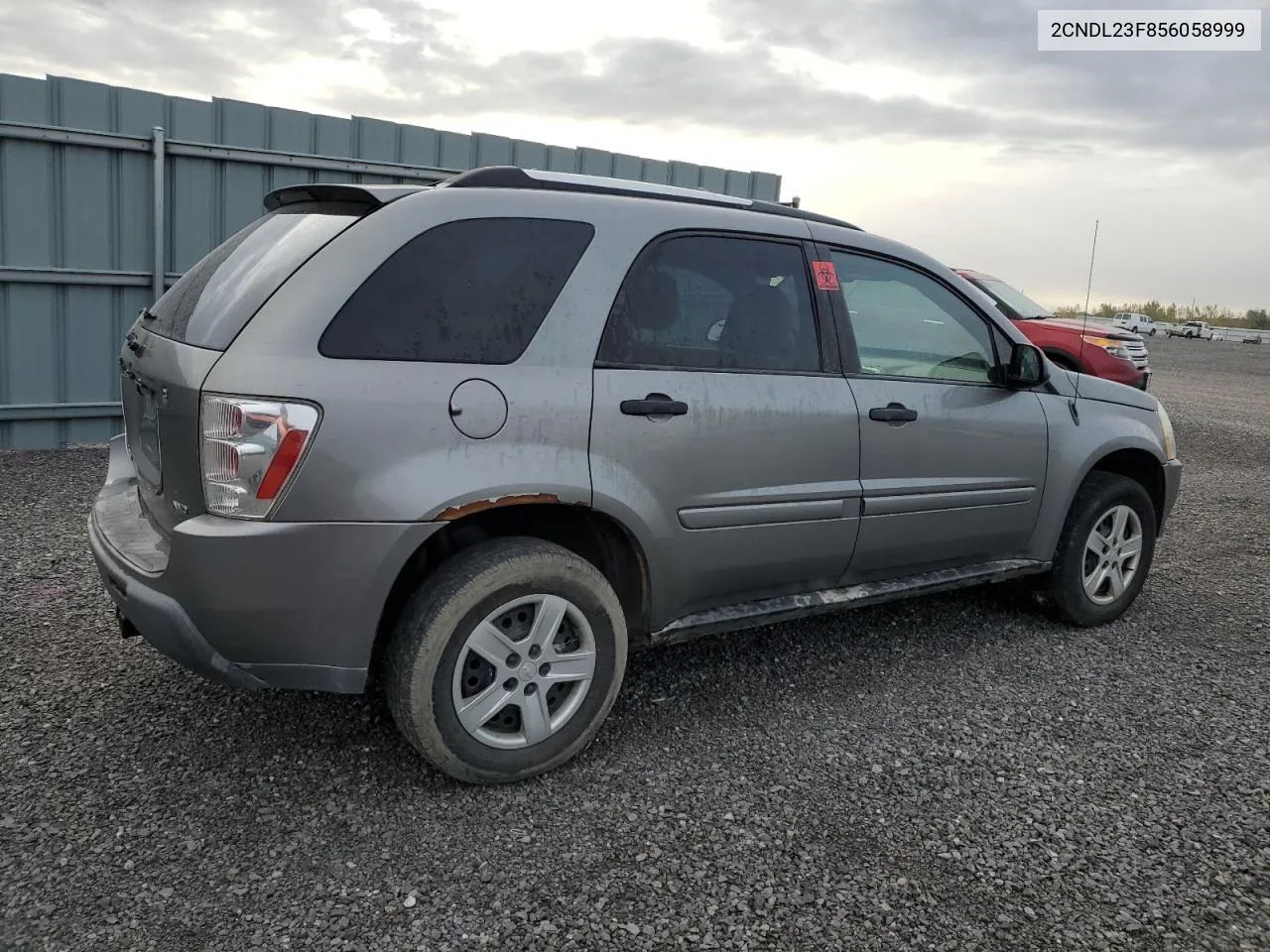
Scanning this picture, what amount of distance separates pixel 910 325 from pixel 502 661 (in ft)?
7.24

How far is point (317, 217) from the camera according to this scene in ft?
10.4

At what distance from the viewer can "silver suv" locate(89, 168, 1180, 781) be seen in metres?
2.80

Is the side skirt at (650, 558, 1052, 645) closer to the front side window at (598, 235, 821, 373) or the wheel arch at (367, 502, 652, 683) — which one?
the wheel arch at (367, 502, 652, 683)

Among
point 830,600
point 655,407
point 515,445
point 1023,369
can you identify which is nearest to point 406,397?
point 515,445

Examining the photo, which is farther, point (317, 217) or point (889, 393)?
point (889, 393)

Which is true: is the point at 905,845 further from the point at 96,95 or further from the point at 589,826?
the point at 96,95

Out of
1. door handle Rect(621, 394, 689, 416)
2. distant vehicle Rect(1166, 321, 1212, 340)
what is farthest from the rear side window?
distant vehicle Rect(1166, 321, 1212, 340)

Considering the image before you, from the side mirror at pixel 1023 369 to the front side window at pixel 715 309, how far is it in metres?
1.09

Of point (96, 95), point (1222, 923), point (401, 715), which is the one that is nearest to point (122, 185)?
point (96, 95)

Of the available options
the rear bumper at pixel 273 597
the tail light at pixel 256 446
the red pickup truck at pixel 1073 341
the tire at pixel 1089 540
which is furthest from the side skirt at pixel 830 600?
the red pickup truck at pixel 1073 341

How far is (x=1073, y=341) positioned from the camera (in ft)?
36.3

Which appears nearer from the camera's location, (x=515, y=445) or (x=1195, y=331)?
(x=515, y=445)

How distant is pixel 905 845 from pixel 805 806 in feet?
1.06

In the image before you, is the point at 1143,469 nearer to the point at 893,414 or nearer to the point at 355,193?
the point at 893,414
